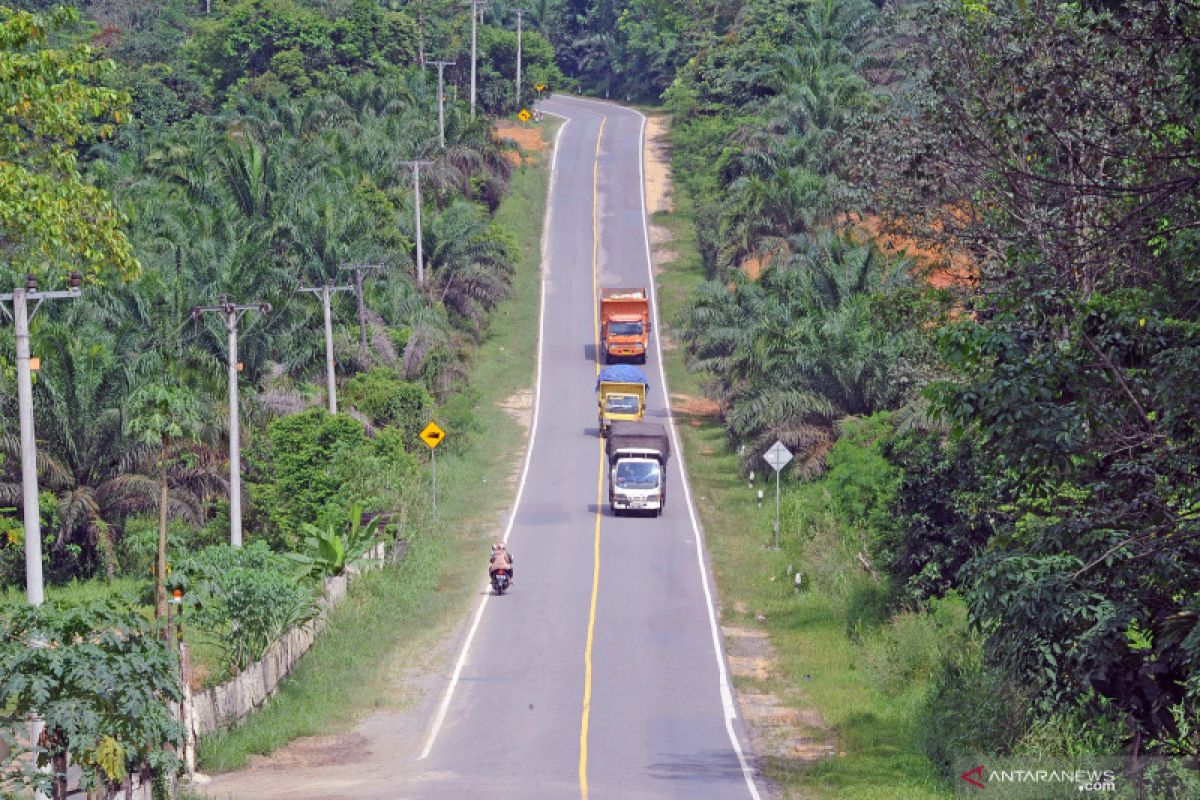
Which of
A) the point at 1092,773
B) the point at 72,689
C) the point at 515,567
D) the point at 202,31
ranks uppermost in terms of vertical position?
the point at 202,31

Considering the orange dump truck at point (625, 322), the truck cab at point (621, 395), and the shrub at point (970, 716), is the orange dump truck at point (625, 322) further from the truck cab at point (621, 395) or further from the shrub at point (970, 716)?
the shrub at point (970, 716)

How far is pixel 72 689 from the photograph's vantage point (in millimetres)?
14539

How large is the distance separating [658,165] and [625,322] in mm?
40164

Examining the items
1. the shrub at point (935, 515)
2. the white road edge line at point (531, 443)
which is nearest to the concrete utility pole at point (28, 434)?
the white road edge line at point (531, 443)

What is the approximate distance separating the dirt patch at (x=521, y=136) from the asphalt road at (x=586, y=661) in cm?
4205

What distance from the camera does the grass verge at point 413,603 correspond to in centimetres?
2538

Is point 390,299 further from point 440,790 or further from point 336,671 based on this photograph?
point 440,790

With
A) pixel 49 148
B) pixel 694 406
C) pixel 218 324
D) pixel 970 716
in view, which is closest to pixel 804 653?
pixel 970 716

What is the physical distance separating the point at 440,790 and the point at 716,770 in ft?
14.4

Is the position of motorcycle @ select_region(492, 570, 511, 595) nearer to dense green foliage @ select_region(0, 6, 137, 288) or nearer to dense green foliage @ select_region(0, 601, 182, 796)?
dense green foliage @ select_region(0, 6, 137, 288)

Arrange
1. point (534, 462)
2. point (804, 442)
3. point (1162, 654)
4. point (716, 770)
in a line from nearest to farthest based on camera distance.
Result: point (1162, 654) < point (716, 770) < point (804, 442) < point (534, 462)

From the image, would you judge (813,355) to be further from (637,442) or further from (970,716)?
(970,716)

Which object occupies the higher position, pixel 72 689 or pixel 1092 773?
pixel 72 689

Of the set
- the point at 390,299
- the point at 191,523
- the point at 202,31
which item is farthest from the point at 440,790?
the point at 202,31
